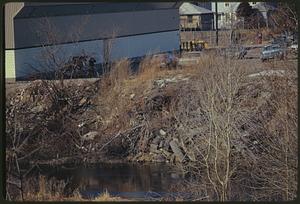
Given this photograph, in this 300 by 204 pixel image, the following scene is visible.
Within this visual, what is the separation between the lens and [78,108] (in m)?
10.4

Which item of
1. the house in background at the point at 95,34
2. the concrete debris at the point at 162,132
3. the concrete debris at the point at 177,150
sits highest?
the house in background at the point at 95,34

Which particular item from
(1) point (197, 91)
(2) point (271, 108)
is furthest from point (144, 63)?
(2) point (271, 108)

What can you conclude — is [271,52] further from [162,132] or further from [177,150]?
[162,132]

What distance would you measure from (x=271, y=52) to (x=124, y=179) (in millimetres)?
3016

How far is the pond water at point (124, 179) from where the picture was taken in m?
6.81

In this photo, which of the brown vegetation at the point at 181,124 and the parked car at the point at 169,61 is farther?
the parked car at the point at 169,61

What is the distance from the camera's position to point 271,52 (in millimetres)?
8367

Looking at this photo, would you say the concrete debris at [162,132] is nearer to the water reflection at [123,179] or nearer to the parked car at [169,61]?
the water reflection at [123,179]

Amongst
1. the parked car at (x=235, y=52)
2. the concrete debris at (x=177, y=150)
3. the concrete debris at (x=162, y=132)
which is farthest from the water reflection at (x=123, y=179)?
the parked car at (x=235, y=52)

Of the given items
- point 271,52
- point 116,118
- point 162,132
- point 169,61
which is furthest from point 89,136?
point 271,52

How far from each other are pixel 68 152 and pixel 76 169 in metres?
0.69

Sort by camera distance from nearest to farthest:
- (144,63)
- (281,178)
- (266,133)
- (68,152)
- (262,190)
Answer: (281,178) < (262,190) < (266,133) < (68,152) < (144,63)

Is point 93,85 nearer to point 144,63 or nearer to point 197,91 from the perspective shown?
Answer: point 144,63

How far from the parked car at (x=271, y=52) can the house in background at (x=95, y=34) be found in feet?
4.93
